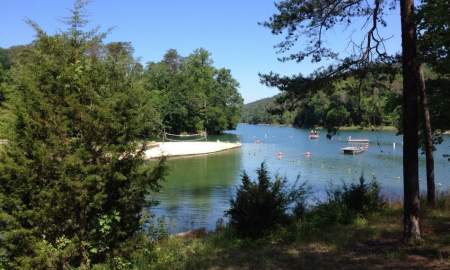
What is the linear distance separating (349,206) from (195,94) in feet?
254

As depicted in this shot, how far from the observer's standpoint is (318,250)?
23.1ft

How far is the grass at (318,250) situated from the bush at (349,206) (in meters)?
0.29

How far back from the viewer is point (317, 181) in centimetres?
2906

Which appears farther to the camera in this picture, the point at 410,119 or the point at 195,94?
the point at 195,94

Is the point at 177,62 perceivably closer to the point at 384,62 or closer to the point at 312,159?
the point at 312,159

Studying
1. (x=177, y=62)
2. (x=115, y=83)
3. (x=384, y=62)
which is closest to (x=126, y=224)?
(x=115, y=83)

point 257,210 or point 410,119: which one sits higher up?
point 410,119

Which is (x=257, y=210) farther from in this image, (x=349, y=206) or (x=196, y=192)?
(x=196, y=192)

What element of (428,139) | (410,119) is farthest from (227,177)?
(410,119)

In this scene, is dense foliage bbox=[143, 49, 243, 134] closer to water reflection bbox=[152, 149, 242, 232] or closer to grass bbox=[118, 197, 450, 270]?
water reflection bbox=[152, 149, 242, 232]

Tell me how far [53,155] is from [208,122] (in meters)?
85.3

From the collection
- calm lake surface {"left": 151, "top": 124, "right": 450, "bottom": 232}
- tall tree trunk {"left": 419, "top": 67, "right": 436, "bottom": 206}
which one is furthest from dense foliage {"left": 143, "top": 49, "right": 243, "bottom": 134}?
tall tree trunk {"left": 419, "top": 67, "right": 436, "bottom": 206}

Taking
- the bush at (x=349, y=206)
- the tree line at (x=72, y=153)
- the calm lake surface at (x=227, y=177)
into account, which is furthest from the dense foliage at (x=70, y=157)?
the calm lake surface at (x=227, y=177)

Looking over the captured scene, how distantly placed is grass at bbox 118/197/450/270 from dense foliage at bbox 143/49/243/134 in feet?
207
